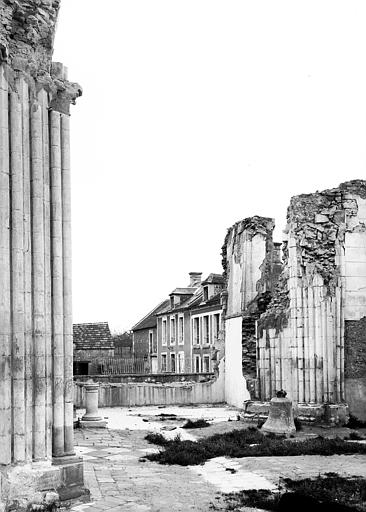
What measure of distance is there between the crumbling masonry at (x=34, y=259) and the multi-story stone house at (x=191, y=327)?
91.2ft

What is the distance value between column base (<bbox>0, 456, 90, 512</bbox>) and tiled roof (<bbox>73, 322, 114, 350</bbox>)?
23.1 m

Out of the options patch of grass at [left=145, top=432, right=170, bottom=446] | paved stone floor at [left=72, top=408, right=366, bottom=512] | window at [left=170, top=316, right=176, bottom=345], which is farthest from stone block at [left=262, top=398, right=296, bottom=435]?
window at [left=170, top=316, right=176, bottom=345]

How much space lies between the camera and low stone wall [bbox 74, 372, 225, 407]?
20.6 meters

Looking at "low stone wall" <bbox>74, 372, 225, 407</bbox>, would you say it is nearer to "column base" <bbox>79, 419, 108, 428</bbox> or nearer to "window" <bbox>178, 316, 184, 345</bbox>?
"column base" <bbox>79, 419, 108, 428</bbox>

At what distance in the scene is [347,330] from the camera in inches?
655

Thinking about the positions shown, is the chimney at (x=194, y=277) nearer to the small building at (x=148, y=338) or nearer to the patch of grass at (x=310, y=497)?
the small building at (x=148, y=338)

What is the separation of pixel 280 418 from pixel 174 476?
4925 millimetres

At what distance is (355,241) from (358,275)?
0.88 m

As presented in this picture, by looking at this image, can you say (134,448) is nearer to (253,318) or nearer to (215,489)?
(215,489)

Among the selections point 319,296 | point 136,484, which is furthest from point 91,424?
point 136,484

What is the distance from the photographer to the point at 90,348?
3102cm

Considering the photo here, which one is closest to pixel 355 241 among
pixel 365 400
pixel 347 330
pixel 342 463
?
pixel 347 330

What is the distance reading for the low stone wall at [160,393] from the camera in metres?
20.6

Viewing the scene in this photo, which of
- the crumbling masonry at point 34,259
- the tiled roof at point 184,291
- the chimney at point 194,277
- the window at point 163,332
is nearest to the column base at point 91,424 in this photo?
the crumbling masonry at point 34,259
